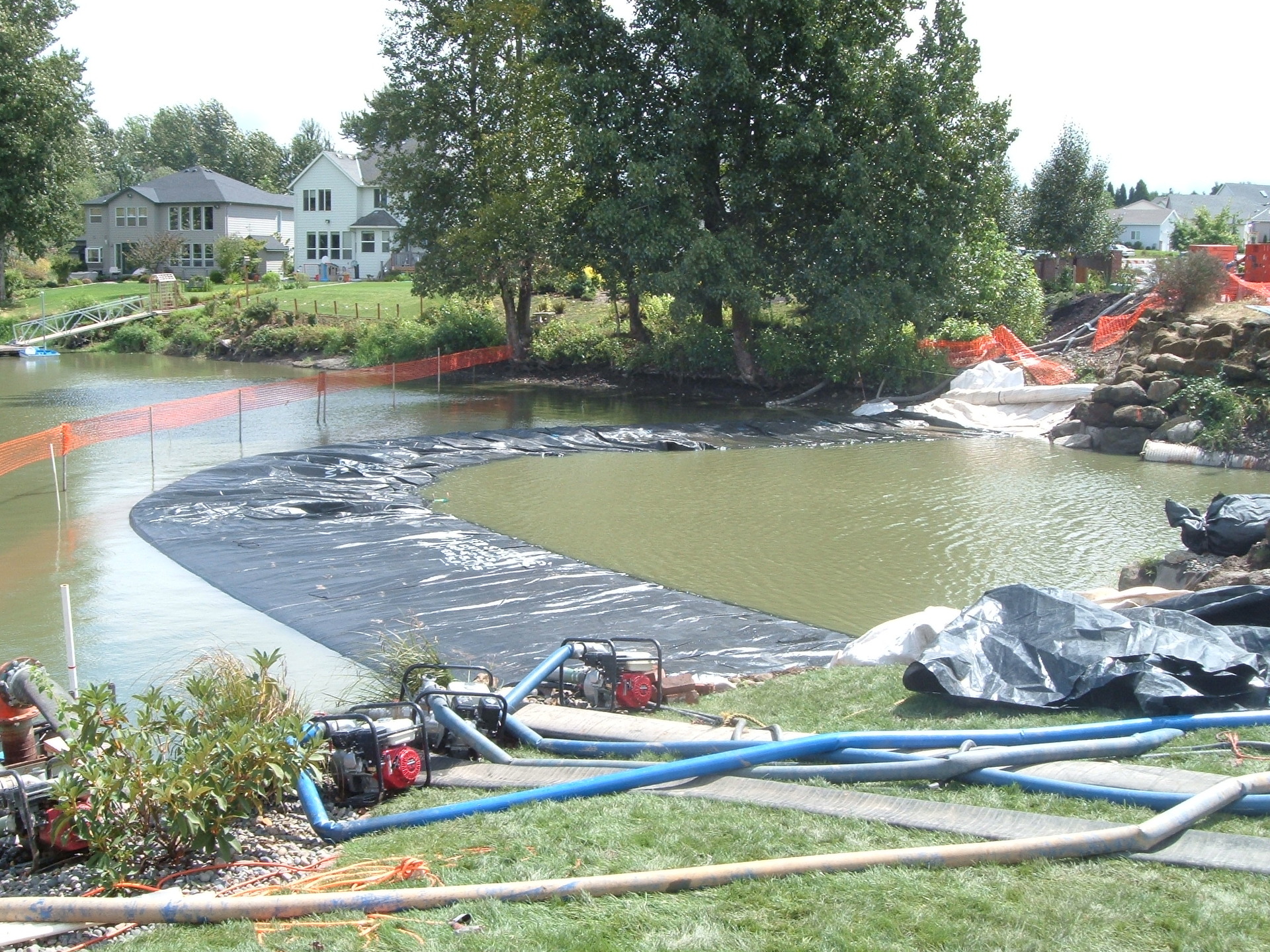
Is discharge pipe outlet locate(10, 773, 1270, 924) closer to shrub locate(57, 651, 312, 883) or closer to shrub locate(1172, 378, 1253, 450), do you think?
shrub locate(57, 651, 312, 883)

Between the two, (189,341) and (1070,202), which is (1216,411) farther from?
(189,341)

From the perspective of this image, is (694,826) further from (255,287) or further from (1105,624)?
(255,287)

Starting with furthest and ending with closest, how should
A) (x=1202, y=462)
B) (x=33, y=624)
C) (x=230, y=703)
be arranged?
1. (x=1202, y=462)
2. (x=33, y=624)
3. (x=230, y=703)

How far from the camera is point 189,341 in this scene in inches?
1624

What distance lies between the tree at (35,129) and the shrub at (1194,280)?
28672 mm

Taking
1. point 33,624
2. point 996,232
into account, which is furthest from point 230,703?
point 996,232

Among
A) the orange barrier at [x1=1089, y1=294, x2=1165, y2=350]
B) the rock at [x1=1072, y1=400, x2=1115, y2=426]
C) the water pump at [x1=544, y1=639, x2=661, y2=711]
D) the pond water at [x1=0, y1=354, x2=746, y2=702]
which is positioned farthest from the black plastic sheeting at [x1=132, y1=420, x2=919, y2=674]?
the orange barrier at [x1=1089, y1=294, x2=1165, y2=350]

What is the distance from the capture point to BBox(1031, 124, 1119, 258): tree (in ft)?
124

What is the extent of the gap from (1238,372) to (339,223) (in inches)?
1885

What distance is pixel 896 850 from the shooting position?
167 inches

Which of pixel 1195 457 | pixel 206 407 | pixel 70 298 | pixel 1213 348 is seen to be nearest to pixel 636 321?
pixel 206 407

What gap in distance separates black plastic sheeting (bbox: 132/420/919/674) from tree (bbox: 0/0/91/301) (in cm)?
1901

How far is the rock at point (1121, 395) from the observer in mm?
20547

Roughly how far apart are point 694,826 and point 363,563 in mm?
7743
